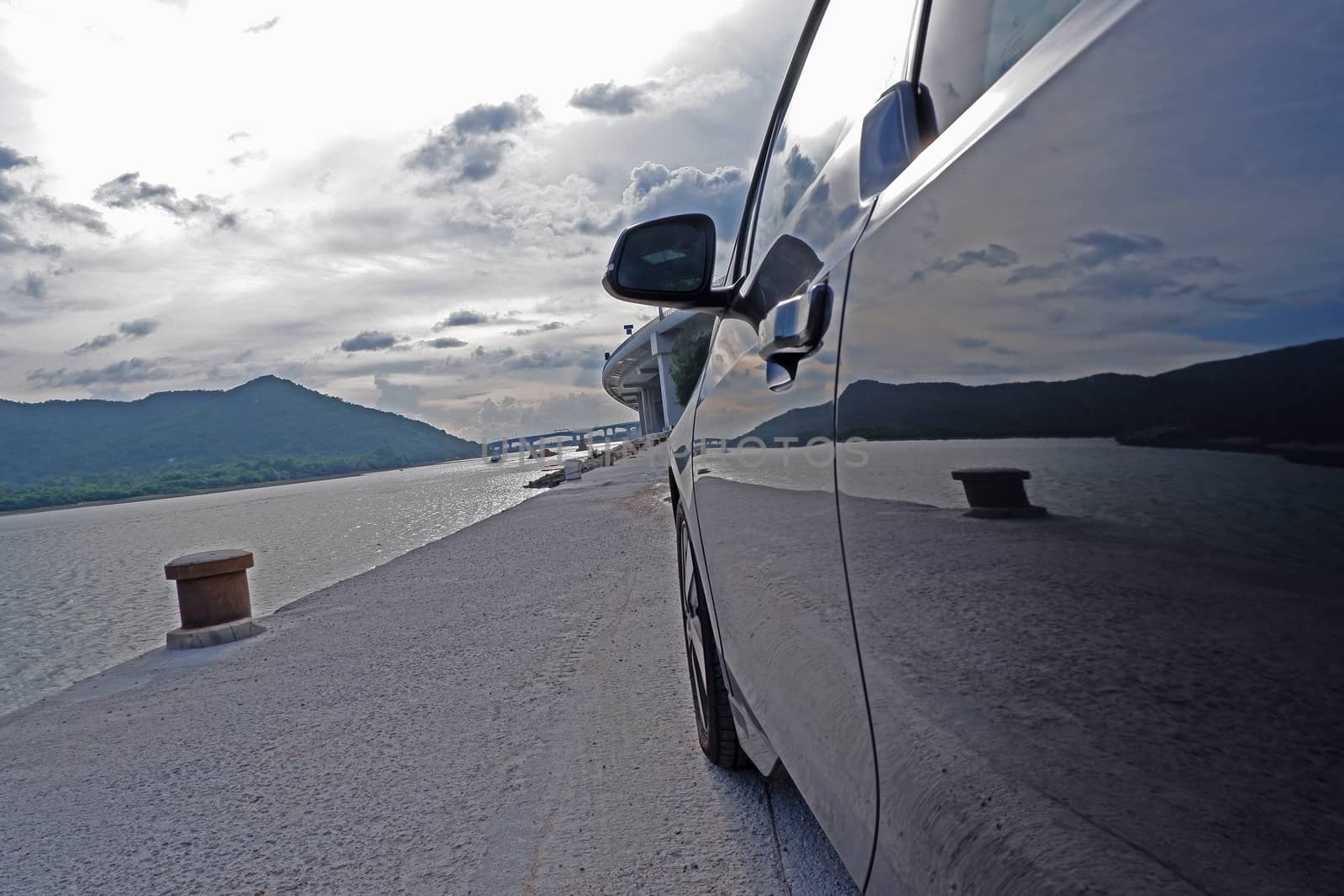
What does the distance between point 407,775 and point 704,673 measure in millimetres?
1363

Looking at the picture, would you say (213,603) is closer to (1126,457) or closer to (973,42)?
(973,42)

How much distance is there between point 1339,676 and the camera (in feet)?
1.98

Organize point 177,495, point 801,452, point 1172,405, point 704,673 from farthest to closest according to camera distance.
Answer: point 177,495 < point 704,673 < point 801,452 < point 1172,405

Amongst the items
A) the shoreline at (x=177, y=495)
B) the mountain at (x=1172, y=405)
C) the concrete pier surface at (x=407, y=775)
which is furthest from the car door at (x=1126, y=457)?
the shoreline at (x=177, y=495)

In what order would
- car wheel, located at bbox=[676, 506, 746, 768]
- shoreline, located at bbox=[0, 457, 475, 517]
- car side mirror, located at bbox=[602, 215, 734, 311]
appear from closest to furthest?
car side mirror, located at bbox=[602, 215, 734, 311]
car wheel, located at bbox=[676, 506, 746, 768]
shoreline, located at bbox=[0, 457, 475, 517]

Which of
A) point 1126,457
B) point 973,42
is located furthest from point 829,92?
point 1126,457

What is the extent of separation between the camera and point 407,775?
3.69 metres

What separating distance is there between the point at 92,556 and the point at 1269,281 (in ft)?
115

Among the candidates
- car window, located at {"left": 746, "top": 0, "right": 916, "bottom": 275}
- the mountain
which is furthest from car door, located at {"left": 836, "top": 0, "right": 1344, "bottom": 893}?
car window, located at {"left": 746, "top": 0, "right": 916, "bottom": 275}

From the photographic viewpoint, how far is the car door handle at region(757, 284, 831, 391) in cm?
150

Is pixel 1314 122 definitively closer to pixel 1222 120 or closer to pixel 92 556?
pixel 1222 120

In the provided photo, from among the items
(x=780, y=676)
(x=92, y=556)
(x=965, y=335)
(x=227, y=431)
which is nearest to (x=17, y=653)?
(x=780, y=676)

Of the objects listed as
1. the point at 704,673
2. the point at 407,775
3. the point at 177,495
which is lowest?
the point at 177,495

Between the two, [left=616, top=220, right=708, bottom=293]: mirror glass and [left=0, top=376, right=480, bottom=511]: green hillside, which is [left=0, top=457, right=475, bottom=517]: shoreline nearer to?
[left=0, top=376, right=480, bottom=511]: green hillside
